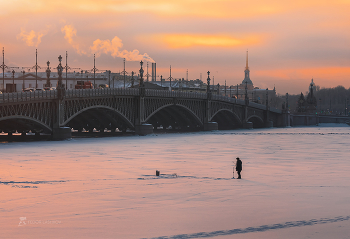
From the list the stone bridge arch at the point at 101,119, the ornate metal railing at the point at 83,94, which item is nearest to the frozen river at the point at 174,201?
the ornate metal railing at the point at 83,94

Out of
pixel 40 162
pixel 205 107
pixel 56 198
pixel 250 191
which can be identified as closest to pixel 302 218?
pixel 250 191

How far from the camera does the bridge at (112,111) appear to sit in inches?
2488

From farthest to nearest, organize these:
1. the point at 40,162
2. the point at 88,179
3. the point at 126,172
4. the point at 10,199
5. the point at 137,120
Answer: the point at 137,120 < the point at 40,162 < the point at 126,172 < the point at 88,179 < the point at 10,199

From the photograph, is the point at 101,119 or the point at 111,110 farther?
the point at 101,119

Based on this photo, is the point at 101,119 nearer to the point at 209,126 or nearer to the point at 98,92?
the point at 98,92

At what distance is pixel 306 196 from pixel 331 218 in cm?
467

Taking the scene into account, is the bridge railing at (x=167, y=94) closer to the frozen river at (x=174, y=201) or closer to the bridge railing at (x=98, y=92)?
the bridge railing at (x=98, y=92)

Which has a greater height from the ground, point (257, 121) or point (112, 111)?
point (112, 111)

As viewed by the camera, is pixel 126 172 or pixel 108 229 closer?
pixel 108 229

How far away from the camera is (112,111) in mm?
81875

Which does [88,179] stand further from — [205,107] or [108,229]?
[205,107]

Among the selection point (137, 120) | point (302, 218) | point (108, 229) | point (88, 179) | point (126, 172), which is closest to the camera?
point (108, 229)

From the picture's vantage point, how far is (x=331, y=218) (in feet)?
56.9

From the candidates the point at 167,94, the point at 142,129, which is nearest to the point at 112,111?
the point at 142,129
